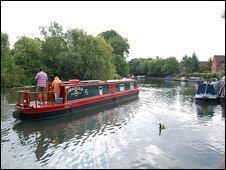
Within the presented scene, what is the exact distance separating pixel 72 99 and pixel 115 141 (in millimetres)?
7768

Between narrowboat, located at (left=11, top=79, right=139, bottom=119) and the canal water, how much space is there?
58 cm

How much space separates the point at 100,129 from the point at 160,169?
252 inches

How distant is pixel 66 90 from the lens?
20109mm

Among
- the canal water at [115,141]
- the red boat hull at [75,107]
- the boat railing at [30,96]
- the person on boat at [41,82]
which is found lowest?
the canal water at [115,141]

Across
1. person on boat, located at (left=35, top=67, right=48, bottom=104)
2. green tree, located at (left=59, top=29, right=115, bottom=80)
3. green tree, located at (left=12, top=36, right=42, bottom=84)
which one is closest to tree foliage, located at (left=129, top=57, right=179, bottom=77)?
green tree, located at (left=12, top=36, right=42, bottom=84)

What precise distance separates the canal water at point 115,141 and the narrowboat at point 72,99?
1.90ft

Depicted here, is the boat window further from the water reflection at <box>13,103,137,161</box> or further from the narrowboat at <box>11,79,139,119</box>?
the water reflection at <box>13,103,137,161</box>

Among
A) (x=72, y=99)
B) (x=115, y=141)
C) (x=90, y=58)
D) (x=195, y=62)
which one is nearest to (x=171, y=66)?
(x=195, y=62)

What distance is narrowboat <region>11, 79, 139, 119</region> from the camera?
17719 millimetres

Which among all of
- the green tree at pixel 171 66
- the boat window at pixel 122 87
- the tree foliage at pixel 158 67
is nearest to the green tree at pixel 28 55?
the boat window at pixel 122 87

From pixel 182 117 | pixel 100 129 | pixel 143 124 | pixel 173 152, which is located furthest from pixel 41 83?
pixel 173 152

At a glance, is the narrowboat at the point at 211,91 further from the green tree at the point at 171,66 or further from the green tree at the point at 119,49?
Result: the green tree at the point at 171,66

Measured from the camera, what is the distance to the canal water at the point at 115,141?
423 inches

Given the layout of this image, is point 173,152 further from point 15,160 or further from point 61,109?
point 61,109
